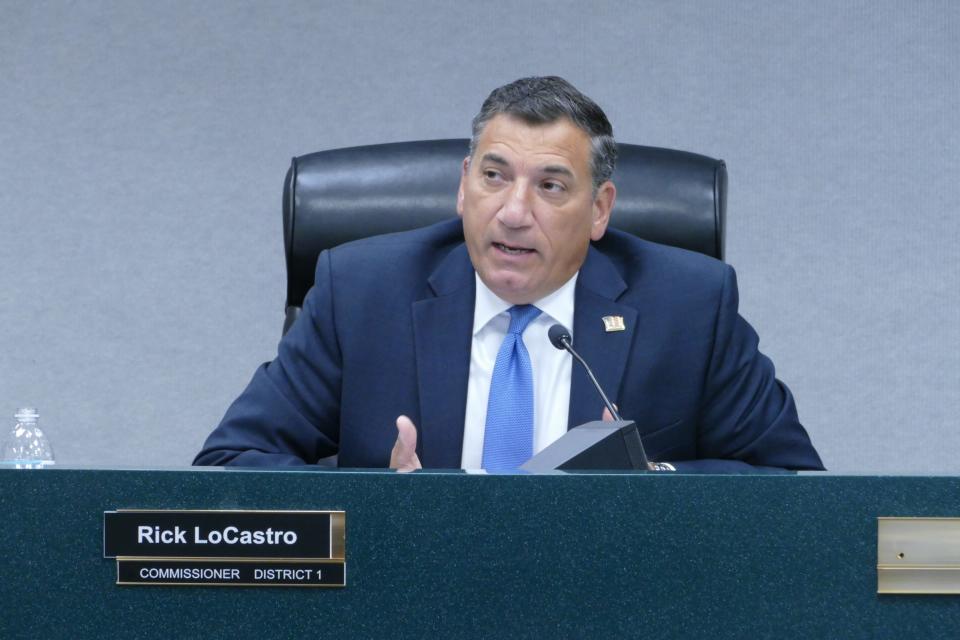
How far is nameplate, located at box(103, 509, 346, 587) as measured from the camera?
0.90 m

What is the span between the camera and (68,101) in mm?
3393

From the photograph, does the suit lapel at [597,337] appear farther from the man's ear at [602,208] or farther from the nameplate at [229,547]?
the nameplate at [229,547]

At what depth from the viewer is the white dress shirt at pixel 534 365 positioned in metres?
1.96

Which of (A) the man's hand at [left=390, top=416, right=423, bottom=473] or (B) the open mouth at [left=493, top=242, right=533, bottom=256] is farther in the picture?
(B) the open mouth at [left=493, top=242, right=533, bottom=256]

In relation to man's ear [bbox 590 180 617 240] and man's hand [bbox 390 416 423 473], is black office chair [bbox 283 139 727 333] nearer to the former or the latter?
man's ear [bbox 590 180 617 240]

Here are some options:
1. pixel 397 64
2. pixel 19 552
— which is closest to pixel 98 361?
pixel 397 64

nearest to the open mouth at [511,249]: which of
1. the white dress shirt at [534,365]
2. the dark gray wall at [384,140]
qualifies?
the white dress shirt at [534,365]

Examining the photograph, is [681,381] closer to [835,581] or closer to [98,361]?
[835,581]

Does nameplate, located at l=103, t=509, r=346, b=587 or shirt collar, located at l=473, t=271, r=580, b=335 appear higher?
shirt collar, located at l=473, t=271, r=580, b=335

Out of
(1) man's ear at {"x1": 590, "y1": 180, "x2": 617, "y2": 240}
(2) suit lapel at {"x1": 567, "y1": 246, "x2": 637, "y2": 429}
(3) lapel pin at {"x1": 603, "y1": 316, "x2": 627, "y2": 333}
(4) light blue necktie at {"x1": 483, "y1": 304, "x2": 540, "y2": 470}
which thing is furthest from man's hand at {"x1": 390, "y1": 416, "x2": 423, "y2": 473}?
(1) man's ear at {"x1": 590, "y1": 180, "x2": 617, "y2": 240}

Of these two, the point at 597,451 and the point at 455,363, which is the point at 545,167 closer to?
the point at 455,363

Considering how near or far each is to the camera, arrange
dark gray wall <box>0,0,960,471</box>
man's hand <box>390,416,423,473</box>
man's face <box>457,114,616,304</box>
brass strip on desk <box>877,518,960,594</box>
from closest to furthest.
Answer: brass strip on desk <box>877,518,960,594</box>
man's hand <box>390,416,423,473</box>
man's face <box>457,114,616,304</box>
dark gray wall <box>0,0,960,471</box>

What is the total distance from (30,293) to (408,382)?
1794 millimetres

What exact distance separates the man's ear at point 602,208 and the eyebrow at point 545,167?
99 mm
